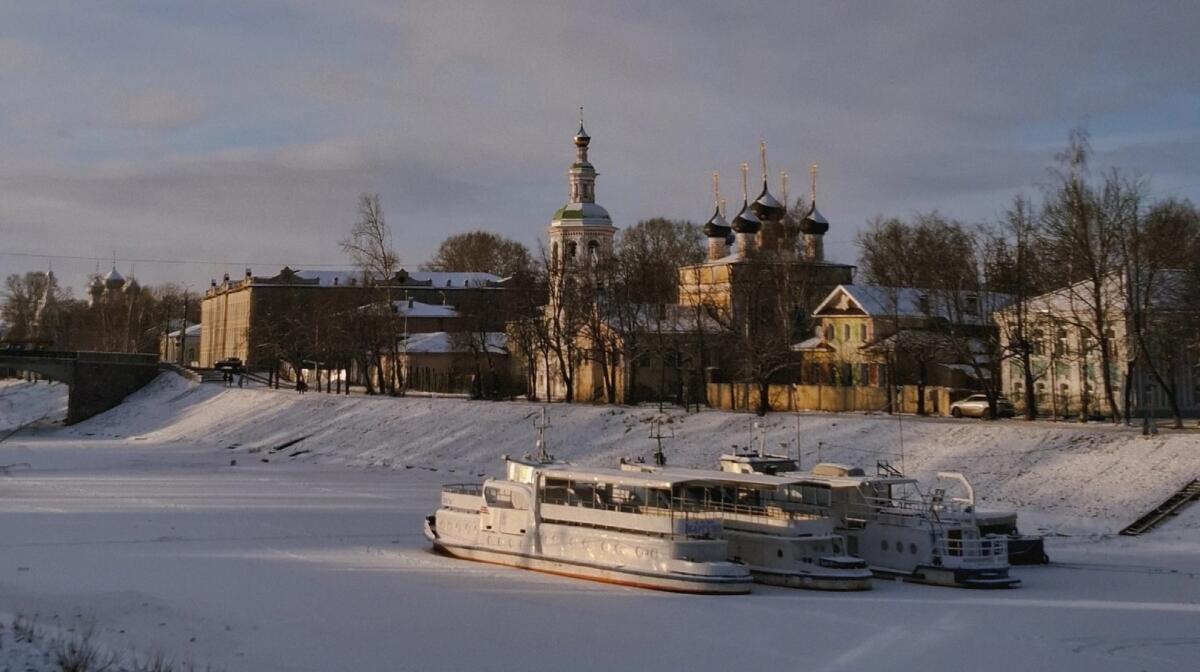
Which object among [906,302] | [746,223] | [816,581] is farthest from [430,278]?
[816,581]

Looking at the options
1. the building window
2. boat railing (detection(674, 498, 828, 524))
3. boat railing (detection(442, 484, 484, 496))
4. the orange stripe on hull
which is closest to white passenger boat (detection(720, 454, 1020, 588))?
boat railing (detection(674, 498, 828, 524))

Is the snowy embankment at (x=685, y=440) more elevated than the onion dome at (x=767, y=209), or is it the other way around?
the onion dome at (x=767, y=209)

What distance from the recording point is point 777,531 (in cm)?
3497

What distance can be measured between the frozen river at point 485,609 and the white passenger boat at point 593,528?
2.54 feet

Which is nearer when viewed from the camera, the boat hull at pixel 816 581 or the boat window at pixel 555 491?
the boat hull at pixel 816 581

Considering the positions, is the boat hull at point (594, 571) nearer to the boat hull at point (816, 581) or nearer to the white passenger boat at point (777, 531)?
the boat hull at point (816, 581)

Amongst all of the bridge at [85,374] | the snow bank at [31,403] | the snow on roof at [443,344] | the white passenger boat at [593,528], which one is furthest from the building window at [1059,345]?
the snow bank at [31,403]

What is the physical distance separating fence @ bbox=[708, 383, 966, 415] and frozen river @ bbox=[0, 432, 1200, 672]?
2598 cm

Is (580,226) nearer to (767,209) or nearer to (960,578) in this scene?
(767,209)

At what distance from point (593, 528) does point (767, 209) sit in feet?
220

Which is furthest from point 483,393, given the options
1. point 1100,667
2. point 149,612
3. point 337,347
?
point 1100,667

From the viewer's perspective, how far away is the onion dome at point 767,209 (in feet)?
326

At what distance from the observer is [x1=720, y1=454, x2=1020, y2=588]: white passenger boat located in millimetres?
34125

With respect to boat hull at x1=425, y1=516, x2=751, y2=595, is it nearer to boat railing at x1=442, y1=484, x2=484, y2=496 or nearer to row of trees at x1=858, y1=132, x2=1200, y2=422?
boat railing at x1=442, y1=484, x2=484, y2=496
